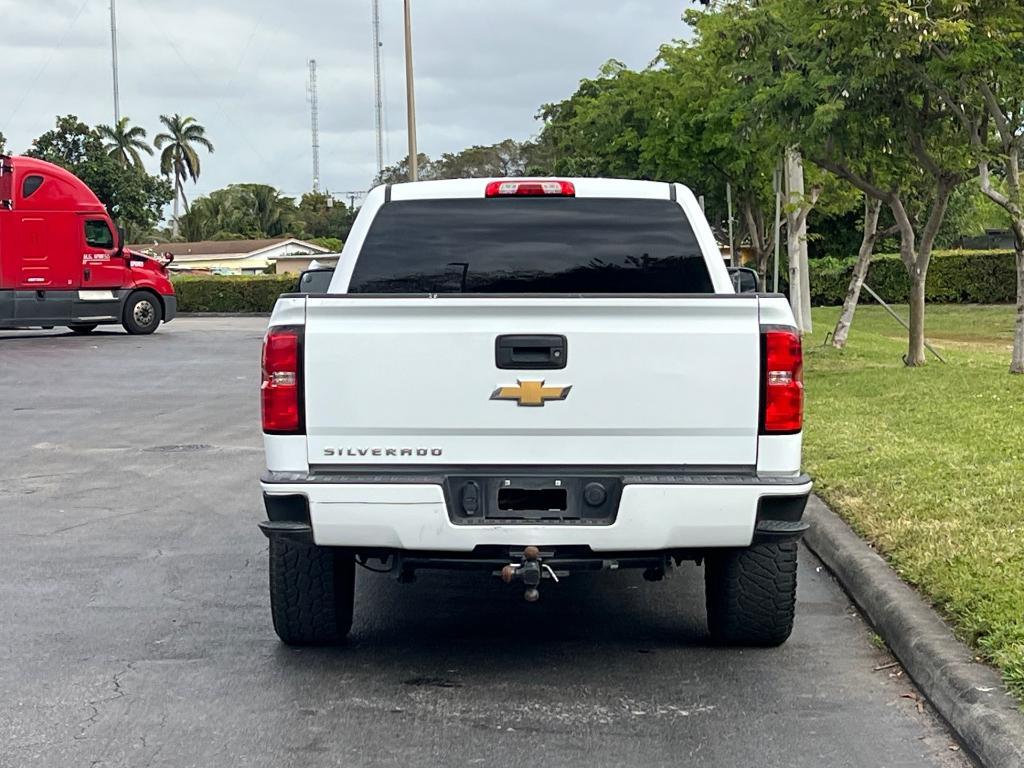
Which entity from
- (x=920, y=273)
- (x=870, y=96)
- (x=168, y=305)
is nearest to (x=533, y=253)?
(x=870, y=96)

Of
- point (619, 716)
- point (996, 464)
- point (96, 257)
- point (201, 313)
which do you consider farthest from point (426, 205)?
point (201, 313)

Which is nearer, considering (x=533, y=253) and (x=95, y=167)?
(x=533, y=253)

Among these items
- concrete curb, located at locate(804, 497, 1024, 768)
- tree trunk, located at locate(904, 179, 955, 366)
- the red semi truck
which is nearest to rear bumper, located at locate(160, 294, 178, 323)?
the red semi truck

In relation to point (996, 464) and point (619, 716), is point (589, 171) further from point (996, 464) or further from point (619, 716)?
point (619, 716)

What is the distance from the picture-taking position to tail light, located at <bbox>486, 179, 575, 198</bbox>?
20.2ft

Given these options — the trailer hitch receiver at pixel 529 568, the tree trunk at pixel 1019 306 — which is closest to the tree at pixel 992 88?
the tree trunk at pixel 1019 306

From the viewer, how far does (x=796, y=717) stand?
4.92 m

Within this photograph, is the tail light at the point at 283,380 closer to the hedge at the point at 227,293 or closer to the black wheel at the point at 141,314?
the black wheel at the point at 141,314

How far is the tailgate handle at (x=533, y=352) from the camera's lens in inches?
195

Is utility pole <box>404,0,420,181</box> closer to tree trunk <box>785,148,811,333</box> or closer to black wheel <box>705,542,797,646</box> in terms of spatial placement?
tree trunk <box>785,148,811,333</box>

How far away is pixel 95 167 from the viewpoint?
54.8 metres

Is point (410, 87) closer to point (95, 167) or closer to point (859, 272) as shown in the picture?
point (859, 272)

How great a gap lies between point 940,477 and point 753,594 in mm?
3496

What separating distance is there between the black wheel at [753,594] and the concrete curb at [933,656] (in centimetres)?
51
